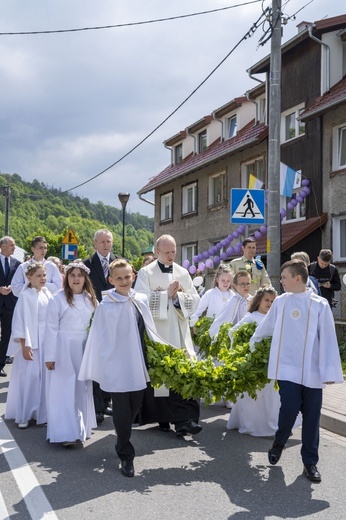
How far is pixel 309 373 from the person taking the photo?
550cm

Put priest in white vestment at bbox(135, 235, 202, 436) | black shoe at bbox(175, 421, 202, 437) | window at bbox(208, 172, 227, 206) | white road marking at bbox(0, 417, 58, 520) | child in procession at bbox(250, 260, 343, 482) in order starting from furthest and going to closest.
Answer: window at bbox(208, 172, 227, 206), priest in white vestment at bbox(135, 235, 202, 436), black shoe at bbox(175, 421, 202, 437), child in procession at bbox(250, 260, 343, 482), white road marking at bbox(0, 417, 58, 520)

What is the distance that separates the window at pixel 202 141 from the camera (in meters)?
31.4

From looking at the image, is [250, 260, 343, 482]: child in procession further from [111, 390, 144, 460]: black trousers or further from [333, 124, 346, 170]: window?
[333, 124, 346, 170]: window

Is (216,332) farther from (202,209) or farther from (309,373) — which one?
(202,209)

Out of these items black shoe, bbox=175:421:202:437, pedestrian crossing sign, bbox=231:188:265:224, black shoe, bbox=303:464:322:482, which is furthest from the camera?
pedestrian crossing sign, bbox=231:188:265:224

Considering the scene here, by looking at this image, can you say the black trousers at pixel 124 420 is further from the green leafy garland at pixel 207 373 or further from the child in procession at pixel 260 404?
the child in procession at pixel 260 404

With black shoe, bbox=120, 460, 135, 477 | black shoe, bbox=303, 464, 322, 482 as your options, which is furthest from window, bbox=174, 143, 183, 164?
black shoe, bbox=303, 464, 322, 482

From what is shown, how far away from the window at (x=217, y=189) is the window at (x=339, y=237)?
26.8 feet

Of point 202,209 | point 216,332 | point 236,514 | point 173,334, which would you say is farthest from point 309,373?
point 202,209

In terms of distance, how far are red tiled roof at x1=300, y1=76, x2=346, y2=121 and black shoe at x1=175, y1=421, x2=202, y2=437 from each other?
13463 mm

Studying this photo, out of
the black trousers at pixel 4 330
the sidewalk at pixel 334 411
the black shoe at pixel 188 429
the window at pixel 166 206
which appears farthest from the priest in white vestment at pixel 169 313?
the window at pixel 166 206

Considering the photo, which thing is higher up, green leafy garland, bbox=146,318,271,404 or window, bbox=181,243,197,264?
window, bbox=181,243,197,264

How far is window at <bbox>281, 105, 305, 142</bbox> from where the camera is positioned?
864 inches

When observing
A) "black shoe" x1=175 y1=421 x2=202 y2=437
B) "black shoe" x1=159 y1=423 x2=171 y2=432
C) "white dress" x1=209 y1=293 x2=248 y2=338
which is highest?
"white dress" x1=209 y1=293 x2=248 y2=338
